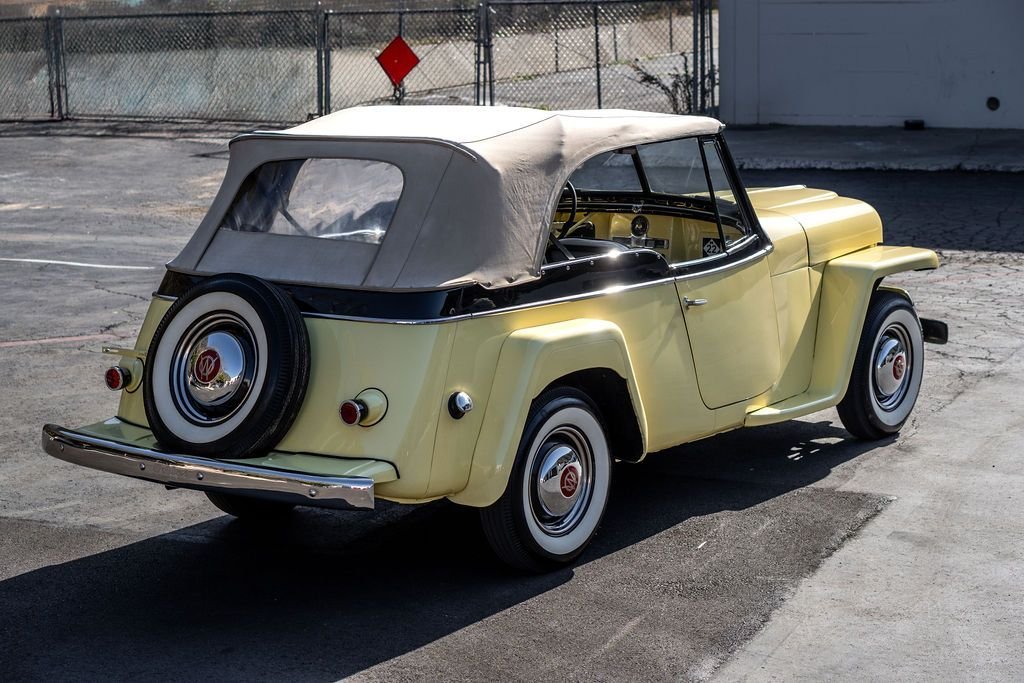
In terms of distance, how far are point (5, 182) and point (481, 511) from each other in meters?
14.3

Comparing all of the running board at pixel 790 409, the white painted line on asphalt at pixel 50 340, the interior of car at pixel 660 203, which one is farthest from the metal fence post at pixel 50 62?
the running board at pixel 790 409

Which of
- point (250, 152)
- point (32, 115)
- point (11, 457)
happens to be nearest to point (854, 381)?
point (250, 152)

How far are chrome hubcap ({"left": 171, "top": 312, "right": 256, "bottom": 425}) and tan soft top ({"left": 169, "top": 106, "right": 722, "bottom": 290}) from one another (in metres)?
0.34

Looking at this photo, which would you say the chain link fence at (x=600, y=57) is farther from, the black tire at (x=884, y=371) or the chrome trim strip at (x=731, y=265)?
the chrome trim strip at (x=731, y=265)

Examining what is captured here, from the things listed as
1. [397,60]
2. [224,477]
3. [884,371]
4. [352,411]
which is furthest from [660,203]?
[397,60]

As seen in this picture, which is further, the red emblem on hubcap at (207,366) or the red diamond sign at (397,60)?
the red diamond sign at (397,60)

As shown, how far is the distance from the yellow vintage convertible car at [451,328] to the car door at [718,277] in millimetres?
12

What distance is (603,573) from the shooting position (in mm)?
5234

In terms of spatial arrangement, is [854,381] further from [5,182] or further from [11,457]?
[5,182]

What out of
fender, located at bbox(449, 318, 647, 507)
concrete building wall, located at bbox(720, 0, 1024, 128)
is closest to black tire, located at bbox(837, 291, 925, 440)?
fender, located at bbox(449, 318, 647, 507)

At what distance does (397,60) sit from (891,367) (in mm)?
14081

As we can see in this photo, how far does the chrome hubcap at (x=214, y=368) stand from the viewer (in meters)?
4.85

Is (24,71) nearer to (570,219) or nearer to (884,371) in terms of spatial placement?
(570,219)

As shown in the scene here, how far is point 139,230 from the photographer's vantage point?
13.9m
